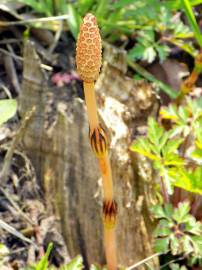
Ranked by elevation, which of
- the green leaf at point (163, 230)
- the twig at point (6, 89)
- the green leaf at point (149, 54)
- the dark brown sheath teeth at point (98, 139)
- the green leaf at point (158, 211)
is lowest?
the green leaf at point (163, 230)

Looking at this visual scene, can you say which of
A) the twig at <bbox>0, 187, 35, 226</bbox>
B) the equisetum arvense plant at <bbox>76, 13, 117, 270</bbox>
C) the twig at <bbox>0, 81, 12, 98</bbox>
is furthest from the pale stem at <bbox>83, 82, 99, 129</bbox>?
the twig at <bbox>0, 81, 12, 98</bbox>

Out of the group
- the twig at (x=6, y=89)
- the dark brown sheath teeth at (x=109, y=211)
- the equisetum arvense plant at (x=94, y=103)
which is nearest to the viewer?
the equisetum arvense plant at (x=94, y=103)

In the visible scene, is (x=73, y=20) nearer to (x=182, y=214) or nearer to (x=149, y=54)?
(x=149, y=54)

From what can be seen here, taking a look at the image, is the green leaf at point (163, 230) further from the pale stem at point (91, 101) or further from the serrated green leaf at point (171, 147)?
the pale stem at point (91, 101)

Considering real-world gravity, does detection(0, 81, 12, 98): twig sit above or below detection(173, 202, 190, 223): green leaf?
above

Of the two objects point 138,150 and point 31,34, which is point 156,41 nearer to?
point 31,34

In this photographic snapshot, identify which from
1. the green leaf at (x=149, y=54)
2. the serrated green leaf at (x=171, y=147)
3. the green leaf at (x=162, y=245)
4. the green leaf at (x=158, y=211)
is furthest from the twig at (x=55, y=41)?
the green leaf at (x=162, y=245)

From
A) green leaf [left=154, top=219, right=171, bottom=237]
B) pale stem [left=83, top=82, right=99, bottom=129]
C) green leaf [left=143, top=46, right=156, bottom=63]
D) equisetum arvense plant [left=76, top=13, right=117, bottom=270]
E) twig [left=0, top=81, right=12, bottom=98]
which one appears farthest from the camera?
green leaf [left=143, top=46, right=156, bottom=63]

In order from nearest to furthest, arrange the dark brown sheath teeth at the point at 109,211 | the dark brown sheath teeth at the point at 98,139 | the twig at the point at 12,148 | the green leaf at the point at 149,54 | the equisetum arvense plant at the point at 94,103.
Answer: the equisetum arvense plant at the point at 94,103 → the dark brown sheath teeth at the point at 98,139 → the dark brown sheath teeth at the point at 109,211 → the twig at the point at 12,148 → the green leaf at the point at 149,54

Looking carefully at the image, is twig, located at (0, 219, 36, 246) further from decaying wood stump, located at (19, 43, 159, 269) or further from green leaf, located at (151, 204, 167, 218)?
green leaf, located at (151, 204, 167, 218)
